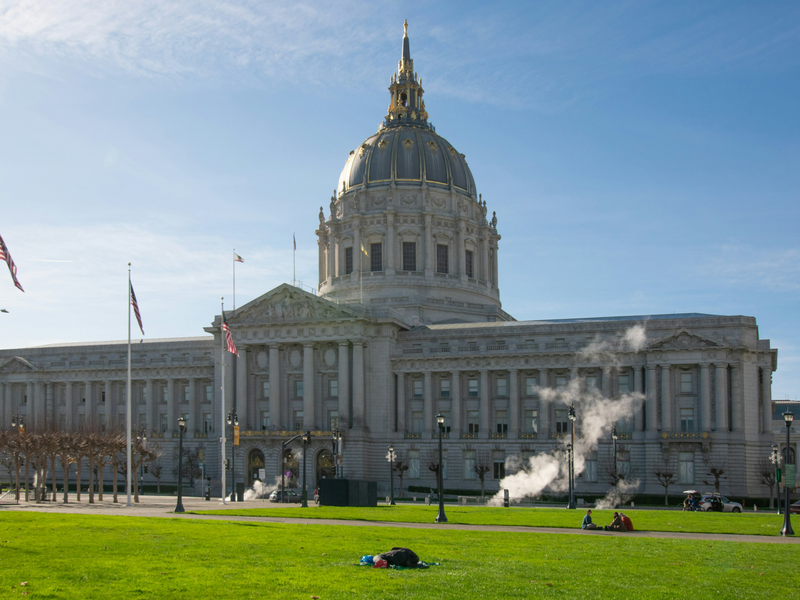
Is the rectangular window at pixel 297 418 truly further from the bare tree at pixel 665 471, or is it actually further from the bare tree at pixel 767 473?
the bare tree at pixel 767 473

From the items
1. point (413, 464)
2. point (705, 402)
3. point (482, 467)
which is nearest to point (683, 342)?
point (705, 402)

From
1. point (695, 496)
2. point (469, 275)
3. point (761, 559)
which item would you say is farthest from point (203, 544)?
point (469, 275)

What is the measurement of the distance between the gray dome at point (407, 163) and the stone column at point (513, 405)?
122 feet

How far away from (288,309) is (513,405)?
86.7 feet

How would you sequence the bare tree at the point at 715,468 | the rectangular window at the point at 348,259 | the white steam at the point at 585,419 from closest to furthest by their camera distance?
the bare tree at the point at 715,468, the white steam at the point at 585,419, the rectangular window at the point at 348,259

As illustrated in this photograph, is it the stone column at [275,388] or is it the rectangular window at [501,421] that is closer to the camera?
the rectangular window at [501,421]

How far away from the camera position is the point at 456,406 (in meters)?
103

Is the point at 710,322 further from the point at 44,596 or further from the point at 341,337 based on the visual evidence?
the point at 44,596

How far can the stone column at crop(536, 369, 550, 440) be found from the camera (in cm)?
9956

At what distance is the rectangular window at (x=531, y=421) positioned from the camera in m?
101

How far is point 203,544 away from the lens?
3312 cm

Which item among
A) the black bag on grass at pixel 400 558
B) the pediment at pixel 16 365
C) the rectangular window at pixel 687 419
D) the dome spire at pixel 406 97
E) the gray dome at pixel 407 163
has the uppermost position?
the dome spire at pixel 406 97

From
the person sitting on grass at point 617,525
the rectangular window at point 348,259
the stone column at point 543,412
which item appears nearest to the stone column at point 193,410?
the rectangular window at point 348,259

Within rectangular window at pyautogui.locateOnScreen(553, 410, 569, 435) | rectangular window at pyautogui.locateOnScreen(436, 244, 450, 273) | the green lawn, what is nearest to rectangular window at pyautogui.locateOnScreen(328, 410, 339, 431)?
rectangular window at pyautogui.locateOnScreen(553, 410, 569, 435)
